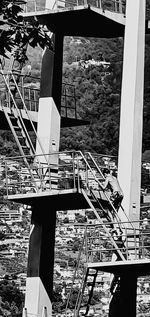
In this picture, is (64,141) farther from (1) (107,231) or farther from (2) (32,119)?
(1) (107,231)

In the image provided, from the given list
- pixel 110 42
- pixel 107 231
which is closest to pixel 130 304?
pixel 107 231

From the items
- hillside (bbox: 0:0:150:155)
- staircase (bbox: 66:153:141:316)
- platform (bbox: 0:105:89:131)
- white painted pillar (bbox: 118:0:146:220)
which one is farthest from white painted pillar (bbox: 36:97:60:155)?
hillside (bbox: 0:0:150:155)

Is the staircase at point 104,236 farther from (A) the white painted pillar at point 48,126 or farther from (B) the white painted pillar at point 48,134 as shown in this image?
(A) the white painted pillar at point 48,126

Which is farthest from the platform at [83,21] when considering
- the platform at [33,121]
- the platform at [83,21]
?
Answer: the platform at [33,121]

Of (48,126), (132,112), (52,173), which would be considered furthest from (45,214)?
(132,112)

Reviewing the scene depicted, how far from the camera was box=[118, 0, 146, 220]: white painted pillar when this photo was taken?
616 inches

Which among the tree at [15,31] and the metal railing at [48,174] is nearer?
the tree at [15,31]

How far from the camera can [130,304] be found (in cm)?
1528

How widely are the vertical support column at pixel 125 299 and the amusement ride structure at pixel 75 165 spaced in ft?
0.04

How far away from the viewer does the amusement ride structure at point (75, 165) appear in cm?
1486

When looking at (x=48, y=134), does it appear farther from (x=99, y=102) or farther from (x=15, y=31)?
(x=99, y=102)

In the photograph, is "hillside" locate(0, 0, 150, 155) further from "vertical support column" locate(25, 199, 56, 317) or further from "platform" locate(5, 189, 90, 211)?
"platform" locate(5, 189, 90, 211)

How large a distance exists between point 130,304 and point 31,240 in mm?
1783

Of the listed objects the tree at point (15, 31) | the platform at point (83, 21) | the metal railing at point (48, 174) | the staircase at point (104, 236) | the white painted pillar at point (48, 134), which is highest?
the platform at point (83, 21)
